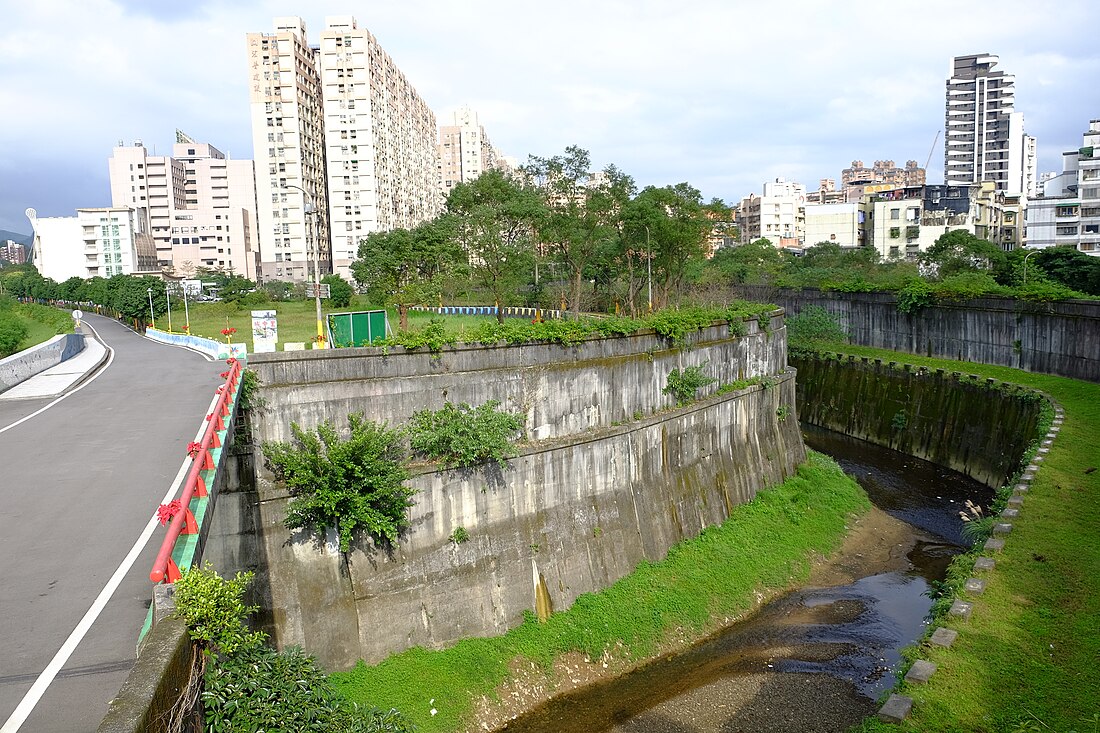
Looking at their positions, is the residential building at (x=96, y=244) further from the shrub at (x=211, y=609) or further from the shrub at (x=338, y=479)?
the shrub at (x=211, y=609)

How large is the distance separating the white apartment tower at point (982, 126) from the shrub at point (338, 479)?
495 feet

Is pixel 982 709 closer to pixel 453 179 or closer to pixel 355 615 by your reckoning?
pixel 355 615

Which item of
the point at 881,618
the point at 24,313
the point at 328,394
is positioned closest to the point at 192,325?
the point at 24,313

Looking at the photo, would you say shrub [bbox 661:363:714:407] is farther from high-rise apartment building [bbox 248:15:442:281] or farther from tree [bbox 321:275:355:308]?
high-rise apartment building [bbox 248:15:442:281]

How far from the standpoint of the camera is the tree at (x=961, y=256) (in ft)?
219

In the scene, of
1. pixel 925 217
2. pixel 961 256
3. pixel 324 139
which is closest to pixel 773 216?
pixel 925 217

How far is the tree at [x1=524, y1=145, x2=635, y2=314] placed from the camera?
49.1 meters

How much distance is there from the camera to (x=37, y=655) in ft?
28.4

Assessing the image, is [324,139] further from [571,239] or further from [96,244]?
[571,239]

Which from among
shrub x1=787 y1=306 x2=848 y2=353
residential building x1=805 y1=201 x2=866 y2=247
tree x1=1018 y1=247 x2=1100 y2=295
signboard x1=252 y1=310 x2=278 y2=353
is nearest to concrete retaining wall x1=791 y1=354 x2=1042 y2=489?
shrub x1=787 y1=306 x2=848 y2=353

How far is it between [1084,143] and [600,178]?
193 feet

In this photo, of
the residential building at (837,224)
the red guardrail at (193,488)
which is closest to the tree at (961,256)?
the residential building at (837,224)

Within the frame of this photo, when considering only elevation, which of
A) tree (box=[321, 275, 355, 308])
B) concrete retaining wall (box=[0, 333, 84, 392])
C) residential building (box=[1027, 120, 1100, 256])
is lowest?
concrete retaining wall (box=[0, 333, 84, 392])

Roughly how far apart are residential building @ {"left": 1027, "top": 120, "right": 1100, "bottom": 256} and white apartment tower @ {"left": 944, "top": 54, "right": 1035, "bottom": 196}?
62898mm
